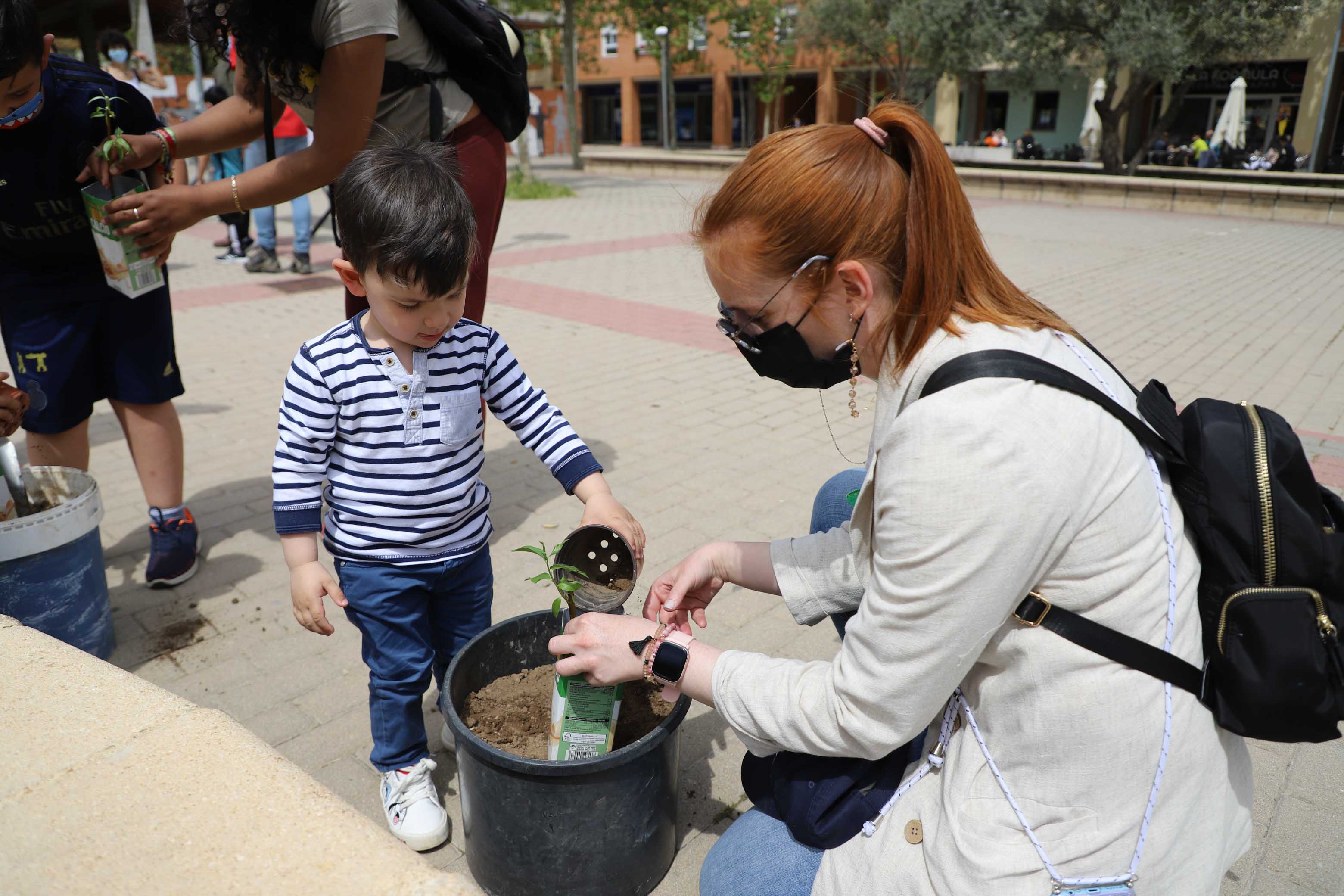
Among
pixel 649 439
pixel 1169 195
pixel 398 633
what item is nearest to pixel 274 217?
pixel 649 439

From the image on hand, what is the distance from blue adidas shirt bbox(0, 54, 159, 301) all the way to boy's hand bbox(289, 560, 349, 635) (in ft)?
5.26

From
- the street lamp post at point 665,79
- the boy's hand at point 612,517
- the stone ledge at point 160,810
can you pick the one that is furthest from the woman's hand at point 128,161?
the street lamp post at point 665,79

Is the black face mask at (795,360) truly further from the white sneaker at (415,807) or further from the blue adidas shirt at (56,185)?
the blue adidas shirt at (56,185)

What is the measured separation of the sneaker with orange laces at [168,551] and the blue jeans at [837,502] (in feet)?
7.51

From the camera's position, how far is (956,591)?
4.11 feet

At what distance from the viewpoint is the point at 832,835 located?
61.0 inches

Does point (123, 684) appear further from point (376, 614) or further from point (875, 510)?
point (875, 510)

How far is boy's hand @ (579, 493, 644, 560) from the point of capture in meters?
1.93

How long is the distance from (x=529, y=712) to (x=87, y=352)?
2010 mm

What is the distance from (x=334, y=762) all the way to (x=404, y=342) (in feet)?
3.70

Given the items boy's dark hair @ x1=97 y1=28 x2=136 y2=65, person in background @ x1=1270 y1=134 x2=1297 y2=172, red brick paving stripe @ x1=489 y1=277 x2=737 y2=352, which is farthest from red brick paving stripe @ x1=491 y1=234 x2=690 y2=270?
person in background @ x1=1270 y1=134 x2=1297 y2=172

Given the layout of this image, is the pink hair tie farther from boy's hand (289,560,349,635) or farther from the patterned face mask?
the patterned face mask

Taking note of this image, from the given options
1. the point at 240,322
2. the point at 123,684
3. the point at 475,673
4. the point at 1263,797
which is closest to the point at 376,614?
the point at 475,673

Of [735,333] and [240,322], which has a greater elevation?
[735,333]
